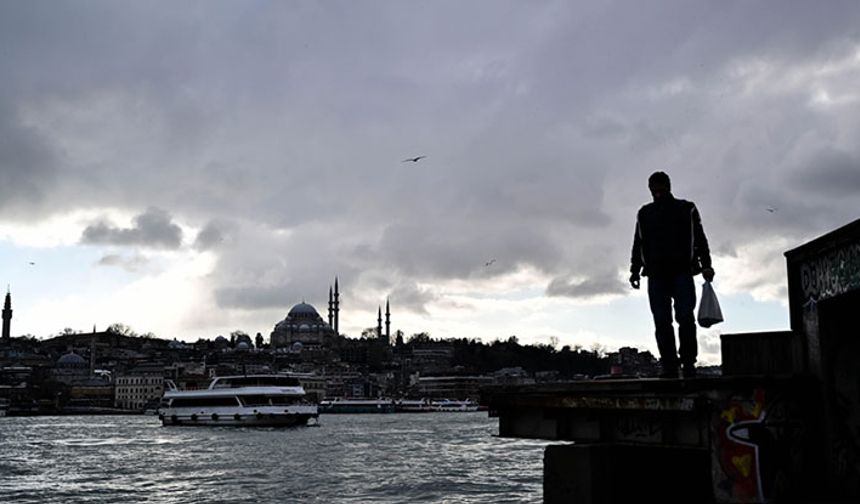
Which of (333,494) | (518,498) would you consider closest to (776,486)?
(518,498)

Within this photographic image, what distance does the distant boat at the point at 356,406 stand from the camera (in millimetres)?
161500

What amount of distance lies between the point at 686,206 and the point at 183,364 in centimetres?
18623

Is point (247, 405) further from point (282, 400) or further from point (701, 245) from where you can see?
point (701, 245)

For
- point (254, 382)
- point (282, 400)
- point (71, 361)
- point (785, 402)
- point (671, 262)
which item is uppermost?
point (71, 361)

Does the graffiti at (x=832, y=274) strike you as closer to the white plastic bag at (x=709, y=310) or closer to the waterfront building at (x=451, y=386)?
the white plastic bag at (x=709, y=310)

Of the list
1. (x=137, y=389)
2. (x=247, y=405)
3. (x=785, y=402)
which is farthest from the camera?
(x=137, y=389)

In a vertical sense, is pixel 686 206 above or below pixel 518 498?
above

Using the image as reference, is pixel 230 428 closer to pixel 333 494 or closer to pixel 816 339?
pixel 333 494

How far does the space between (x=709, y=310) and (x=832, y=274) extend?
1.02 m

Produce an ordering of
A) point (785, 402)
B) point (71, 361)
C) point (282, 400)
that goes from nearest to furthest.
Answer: point (785, 402)
point (282, 400)
point (71, 361)

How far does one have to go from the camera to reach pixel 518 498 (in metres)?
21.2

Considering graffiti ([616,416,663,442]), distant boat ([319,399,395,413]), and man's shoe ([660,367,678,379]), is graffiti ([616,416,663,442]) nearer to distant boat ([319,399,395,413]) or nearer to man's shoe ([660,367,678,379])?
man's shoe ([660,367,678,379])

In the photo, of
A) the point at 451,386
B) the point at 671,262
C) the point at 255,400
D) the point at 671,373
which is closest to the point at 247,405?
the point at 255,400

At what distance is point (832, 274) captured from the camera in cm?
820
